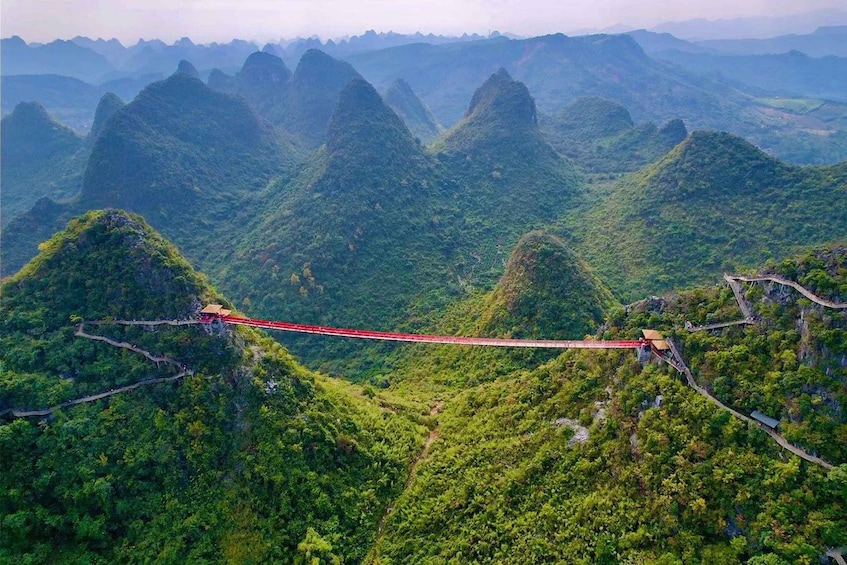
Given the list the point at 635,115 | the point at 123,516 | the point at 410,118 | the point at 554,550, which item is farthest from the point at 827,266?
the point at 635,115

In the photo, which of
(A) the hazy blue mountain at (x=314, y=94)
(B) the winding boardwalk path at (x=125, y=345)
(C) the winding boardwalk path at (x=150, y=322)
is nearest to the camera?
(B) the winding boardwalk path at (x=125, y=345)

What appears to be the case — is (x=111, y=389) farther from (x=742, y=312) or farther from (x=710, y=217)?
(x=710, y=217)

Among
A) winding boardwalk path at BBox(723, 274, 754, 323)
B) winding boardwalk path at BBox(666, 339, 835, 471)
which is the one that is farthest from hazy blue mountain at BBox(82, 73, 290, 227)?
winding boardwalk path at BBox(723, 274, 754, 323)

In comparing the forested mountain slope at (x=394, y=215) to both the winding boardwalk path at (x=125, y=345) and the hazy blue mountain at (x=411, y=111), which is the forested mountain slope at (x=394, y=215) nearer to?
the winding boardwalk path at (x=125, y=345)

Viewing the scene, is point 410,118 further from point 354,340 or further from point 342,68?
point 354,340

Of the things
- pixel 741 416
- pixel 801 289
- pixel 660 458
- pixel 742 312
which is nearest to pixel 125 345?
pixel 660 458

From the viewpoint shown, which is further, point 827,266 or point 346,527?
point 346,527

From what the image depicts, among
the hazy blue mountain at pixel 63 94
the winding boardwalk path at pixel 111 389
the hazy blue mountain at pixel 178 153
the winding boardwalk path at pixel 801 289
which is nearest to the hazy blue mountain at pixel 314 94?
the hazy blue mountain at pixel 178 153
